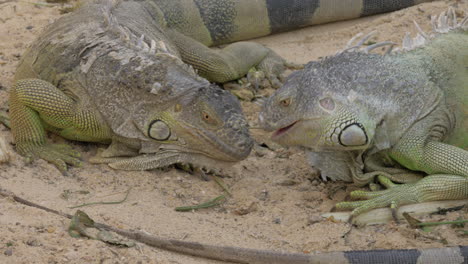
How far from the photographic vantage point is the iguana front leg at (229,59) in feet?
24.8

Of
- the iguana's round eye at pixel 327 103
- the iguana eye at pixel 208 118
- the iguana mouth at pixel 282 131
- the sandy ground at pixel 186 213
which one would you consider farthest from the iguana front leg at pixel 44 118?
the iguana's round eye at pixel 327 103

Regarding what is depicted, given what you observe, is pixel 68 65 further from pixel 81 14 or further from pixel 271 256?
pixel 271 256

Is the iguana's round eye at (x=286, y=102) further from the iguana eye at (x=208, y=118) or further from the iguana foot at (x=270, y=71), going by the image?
the iguana foot at (x=270, y=71)

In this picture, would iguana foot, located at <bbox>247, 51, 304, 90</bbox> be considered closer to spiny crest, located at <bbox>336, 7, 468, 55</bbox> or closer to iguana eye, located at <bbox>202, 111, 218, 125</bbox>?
spiny crest, located at <bbox>336, 7, 468, 55</bbox>

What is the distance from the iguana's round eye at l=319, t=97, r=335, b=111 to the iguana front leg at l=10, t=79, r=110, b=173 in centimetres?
175

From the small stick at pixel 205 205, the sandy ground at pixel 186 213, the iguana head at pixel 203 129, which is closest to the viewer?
the sandy ground at pixel 186 213

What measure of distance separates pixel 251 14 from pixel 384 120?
3.65 metres

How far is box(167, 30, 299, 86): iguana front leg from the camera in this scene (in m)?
7.55

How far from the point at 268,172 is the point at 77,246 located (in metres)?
2.39

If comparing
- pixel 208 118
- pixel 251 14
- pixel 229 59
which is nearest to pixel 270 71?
pixel 229 59

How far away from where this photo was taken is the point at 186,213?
525cm

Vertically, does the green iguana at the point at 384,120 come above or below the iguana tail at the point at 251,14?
above

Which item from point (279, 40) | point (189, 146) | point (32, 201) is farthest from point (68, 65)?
point (279, 40)

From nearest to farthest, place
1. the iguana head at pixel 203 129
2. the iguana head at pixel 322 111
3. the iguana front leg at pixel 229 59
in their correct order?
the iguana head at pixel 322 111
the iguana head at pixel 203 129
the iguana front leg at pixel 229 59
